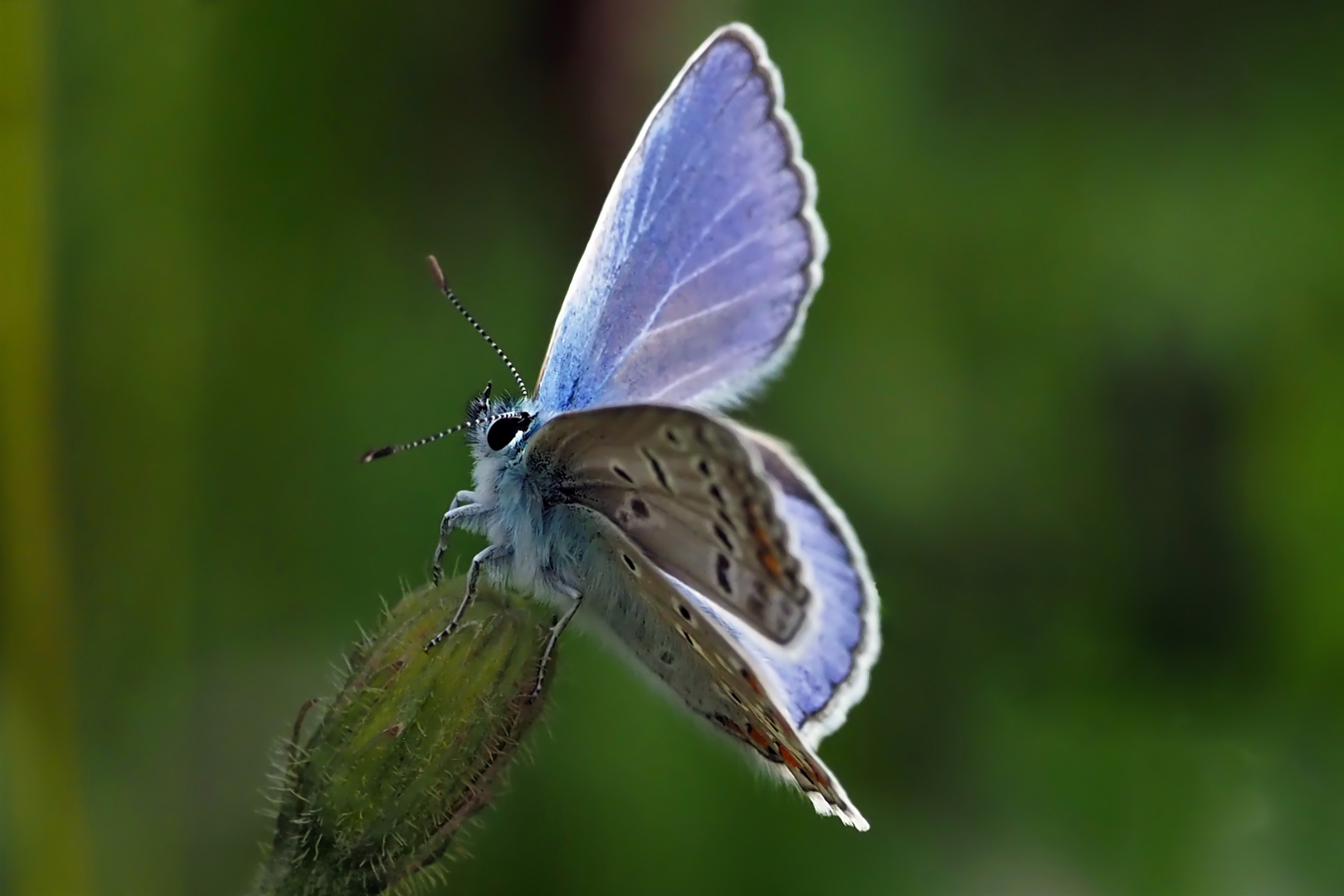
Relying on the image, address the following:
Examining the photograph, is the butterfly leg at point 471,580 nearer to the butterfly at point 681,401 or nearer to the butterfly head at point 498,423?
the butterfly at point 681,401

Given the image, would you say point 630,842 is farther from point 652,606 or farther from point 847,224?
point 847,224

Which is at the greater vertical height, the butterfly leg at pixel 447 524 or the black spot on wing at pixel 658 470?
the black spot on wing at pixel 658 470

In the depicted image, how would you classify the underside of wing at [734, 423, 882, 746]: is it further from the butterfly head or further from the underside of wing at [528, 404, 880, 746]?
the butterfly head

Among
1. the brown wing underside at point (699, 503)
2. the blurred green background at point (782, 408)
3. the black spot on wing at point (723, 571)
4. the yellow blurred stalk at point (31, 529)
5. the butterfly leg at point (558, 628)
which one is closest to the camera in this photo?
the brown wing underside at point (699, 503)

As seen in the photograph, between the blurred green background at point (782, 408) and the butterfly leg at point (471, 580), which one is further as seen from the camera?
the blurred green background at point (782, 408)

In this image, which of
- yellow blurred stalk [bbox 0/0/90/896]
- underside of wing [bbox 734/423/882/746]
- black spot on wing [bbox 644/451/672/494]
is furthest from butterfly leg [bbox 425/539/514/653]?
yellow blurred stalk [bbox 0/0/90/896]

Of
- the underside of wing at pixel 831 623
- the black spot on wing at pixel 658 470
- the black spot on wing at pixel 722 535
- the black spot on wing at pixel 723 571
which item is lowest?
the underside of wing at pixel 831 623

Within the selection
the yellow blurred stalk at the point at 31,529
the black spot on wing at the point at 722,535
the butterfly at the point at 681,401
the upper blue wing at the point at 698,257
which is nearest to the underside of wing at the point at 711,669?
the butterfly at the point at 681,401
